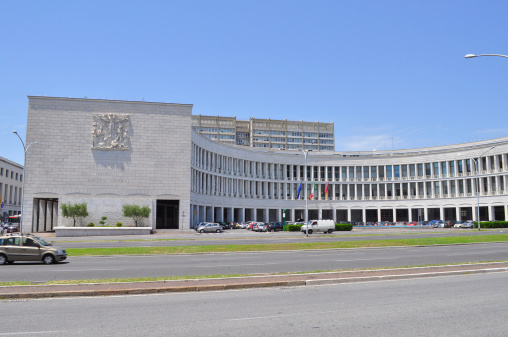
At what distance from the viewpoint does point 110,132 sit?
63.7 m

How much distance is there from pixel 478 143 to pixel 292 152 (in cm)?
4057

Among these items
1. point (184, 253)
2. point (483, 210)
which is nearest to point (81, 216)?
point (184, 253)

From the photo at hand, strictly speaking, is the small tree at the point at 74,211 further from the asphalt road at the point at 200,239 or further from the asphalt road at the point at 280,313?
the asphalt road at the point at 280,313

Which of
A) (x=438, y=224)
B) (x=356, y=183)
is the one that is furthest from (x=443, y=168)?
(x=438, y=224)

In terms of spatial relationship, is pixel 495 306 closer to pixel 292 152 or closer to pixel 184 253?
pixel 184 253

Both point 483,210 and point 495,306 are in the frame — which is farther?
point 483,210

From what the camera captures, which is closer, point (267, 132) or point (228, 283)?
point (228, 283)

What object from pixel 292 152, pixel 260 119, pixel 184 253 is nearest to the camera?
pixel 184 253

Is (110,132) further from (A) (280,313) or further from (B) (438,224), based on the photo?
(A) (280,313)

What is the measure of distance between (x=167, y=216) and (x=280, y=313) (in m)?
62.0

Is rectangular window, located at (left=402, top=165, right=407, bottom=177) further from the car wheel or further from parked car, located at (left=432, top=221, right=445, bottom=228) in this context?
the car wheel

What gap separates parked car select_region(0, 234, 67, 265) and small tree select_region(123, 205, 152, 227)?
40.7 m

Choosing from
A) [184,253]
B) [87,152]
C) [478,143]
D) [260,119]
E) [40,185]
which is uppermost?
[260,119]

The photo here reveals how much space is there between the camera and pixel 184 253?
25000 mm
